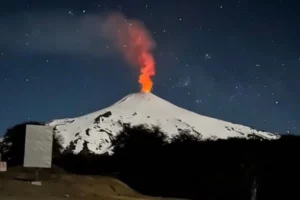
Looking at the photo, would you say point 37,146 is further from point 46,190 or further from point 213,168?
point 213,168

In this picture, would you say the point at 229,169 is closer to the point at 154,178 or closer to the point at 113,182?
the point at 154,178

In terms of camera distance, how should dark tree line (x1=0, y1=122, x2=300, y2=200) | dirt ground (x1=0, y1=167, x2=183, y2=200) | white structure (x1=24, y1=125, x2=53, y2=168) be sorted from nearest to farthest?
dirt ground (x1=0, y1=167, x2=183, y2=200) → white structure (x1=24, y1=125, x2=53, y2=168) → dark tree line (x1=0, y1=122, x2=300, y2=200)

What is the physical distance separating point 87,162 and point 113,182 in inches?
2982

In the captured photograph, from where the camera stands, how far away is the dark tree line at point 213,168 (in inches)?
3462

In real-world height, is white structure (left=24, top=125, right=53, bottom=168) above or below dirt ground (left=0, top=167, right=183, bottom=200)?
above

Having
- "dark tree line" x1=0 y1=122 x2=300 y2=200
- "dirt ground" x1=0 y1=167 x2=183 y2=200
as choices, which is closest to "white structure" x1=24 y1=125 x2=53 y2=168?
"dirt ground" x1=0 y1=167 x2=183 y2=200

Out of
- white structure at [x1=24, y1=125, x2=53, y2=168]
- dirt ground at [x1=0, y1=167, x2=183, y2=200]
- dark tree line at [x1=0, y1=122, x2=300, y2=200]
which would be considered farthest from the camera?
dark tree line at [x1=0, y1=122, x2=300, y2=200]

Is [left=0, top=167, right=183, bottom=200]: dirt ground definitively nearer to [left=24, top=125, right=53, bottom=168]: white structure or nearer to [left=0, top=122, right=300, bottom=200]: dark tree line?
[left=24, top=125, right=53, bottom=168]: white structure

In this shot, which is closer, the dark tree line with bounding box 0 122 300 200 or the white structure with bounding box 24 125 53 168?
the white structure with bounding box 24 125 53 168

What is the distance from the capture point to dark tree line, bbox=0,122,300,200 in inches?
3462

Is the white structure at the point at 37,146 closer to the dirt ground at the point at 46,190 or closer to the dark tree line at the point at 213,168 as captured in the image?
the dirt ground at the point at 46,190

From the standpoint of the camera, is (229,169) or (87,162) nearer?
(229,169)

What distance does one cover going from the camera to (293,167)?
3420 inches

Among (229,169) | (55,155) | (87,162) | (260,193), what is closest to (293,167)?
(260,193)
